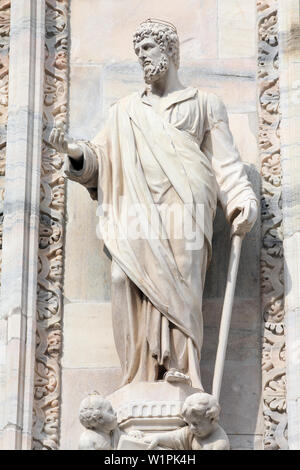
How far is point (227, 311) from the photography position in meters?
11.2

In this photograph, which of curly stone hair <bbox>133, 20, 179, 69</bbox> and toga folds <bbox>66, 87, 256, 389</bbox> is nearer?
toga folds <bbox>66, 87, 256, 389</bbox>

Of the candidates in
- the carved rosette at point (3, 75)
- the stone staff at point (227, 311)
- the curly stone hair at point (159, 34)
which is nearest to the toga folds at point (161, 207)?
the stone staff at point (227, 311)

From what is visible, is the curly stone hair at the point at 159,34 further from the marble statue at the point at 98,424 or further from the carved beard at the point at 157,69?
the marble statue at the point at 98,424

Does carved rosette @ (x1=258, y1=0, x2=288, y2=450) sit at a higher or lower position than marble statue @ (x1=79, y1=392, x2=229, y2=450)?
higher

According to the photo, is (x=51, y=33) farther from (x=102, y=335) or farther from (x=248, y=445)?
(x=248, y=445)

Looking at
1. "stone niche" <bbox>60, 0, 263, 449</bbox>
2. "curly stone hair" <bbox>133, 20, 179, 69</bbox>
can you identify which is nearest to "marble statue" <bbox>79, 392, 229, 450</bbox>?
"stone niche" <bbox>60, 0, 263, 449</bbox>

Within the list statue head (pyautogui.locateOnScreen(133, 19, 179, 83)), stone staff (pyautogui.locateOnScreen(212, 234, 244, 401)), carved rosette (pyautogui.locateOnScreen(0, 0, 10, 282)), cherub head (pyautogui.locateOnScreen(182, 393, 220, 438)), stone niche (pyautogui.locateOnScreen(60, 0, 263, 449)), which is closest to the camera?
cherub head (pyautogui.locateOnScreen(182, 393, 220, 438))

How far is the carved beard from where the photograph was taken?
11633 mm

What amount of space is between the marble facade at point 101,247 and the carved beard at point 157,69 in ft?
1.66

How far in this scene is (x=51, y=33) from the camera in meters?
12.3

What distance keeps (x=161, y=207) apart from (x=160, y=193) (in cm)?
8

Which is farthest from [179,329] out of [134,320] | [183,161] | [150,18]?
[150,18]

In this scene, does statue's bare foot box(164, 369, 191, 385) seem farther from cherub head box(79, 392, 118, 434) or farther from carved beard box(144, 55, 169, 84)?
carved beard box(144, 55, 169, 84)

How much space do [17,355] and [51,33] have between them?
2.10 m
